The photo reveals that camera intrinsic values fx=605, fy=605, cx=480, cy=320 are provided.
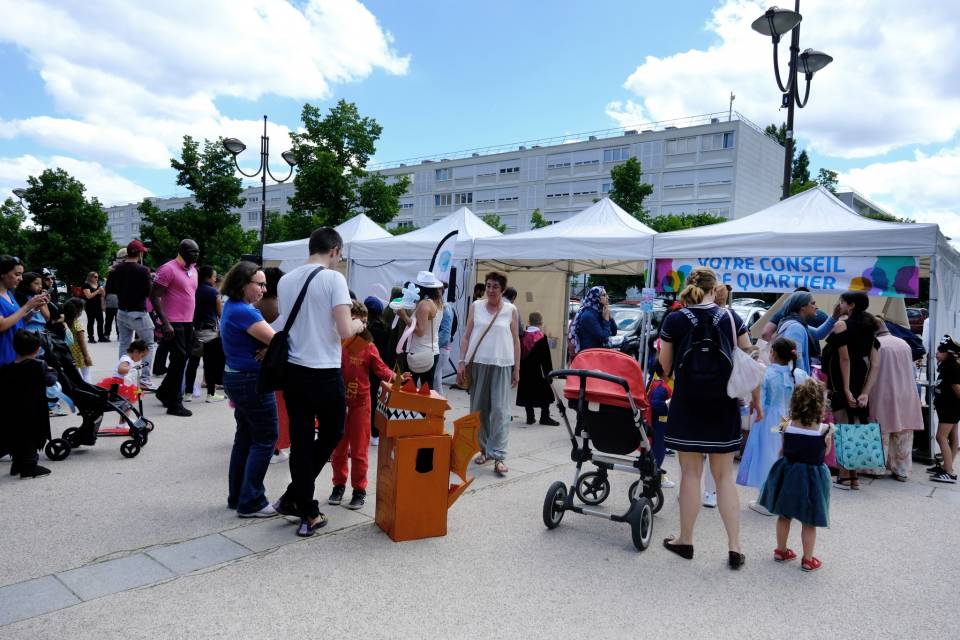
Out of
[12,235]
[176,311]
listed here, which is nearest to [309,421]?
[176,311]

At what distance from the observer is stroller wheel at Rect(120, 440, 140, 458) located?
541 cm

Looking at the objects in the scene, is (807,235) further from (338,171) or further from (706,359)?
(338,171)

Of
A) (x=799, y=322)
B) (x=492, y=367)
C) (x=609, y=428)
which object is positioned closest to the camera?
(x=609, y=428)

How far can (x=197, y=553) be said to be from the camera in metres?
3.54

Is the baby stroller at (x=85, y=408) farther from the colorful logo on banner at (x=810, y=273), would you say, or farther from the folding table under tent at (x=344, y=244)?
the folding table under tent at (x=344, y=244)

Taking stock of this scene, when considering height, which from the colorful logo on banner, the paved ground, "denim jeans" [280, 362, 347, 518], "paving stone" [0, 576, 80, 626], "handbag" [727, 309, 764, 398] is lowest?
the paved ground

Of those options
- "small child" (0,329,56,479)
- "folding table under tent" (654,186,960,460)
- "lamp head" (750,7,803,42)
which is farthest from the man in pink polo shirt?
"lamp head" (750,7,803,42)

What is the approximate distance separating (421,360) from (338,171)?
1954 cm

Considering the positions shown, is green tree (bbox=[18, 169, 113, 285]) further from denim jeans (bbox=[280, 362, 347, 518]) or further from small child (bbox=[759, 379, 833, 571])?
small child (bbox=[759, 379, 833, 571])

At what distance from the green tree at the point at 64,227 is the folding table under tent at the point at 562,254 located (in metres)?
22.4

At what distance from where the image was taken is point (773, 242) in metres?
7.52

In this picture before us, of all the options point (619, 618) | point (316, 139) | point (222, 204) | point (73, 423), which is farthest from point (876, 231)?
point (222, 204)

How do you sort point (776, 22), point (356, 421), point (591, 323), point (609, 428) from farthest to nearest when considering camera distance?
point (776, 22), point (591, 323), point (356, 421), point (609, 428)

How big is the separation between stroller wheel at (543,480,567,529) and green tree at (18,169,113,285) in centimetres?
2836
